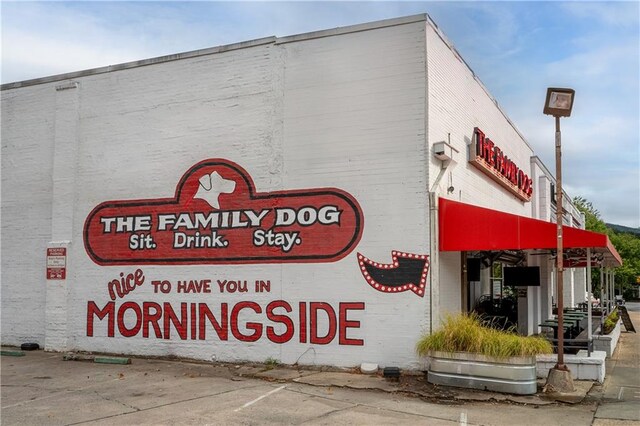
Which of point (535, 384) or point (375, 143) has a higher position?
point (375, 143)

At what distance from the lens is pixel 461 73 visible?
16.2 m

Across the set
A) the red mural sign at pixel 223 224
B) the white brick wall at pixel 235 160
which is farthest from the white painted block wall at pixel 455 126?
the red mural sign at pixel 223 224

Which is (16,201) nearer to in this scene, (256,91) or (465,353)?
(256,91)

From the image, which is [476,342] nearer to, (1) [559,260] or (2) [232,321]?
(1) [559,260]

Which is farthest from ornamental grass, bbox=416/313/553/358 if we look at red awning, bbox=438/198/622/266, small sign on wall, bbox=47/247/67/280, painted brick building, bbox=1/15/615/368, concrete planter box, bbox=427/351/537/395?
small sign on wall, bbox=47/247/67/280

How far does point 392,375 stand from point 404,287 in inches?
71.5

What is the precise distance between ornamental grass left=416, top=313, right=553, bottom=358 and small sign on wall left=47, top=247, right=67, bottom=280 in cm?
993

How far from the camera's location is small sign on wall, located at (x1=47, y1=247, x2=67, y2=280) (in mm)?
16938

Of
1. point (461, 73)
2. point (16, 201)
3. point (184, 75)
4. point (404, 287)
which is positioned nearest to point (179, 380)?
point (404, 287)

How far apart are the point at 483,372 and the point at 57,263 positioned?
11503 millimetres

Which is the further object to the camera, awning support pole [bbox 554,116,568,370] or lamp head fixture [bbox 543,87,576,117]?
lamp head fixture [bbox 543,87,576,117]

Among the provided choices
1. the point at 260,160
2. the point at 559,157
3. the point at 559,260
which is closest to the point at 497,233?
the point at 559,260

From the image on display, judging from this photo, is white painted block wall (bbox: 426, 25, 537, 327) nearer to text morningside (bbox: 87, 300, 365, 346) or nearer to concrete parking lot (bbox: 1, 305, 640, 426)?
text morningside (bbox: 87, 300, 365, 346)

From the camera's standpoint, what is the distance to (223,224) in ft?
49.9
